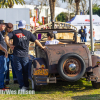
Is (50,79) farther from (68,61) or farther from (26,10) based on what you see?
(26,10)

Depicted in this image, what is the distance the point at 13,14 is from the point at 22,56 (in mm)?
21081

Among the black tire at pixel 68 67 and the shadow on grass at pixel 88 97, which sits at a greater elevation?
the black tire at pixel 68 67

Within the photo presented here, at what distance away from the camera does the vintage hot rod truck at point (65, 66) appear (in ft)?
17.0

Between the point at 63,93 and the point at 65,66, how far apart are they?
71 cm

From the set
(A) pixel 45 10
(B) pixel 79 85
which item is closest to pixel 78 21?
(B) pixel 79 85

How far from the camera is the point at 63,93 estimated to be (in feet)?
17.8

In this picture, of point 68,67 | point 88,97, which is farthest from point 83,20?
point 88,97

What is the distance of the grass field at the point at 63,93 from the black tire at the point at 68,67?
0.42 m

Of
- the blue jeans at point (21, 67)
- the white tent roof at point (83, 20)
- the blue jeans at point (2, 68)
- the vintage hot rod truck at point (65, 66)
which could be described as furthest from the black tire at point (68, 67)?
the white tent roof at point (83, 20)

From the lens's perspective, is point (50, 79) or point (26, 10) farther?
point (26, 10)

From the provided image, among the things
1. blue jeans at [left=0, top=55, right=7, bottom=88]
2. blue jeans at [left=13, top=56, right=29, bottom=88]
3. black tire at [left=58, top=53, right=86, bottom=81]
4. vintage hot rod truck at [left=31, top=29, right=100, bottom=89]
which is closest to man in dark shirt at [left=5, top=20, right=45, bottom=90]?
blue jeans at [left=13, top=56, right=29, bottom=88]

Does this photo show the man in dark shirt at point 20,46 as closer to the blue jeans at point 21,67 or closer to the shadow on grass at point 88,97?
the blue jeans at point 21,67

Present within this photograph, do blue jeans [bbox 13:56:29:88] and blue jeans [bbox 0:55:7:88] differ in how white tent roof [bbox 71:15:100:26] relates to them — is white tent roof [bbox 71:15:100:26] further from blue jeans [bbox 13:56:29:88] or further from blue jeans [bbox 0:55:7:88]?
blue jeans [bbox 13:56:29:88]

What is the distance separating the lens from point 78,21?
2694 cm
